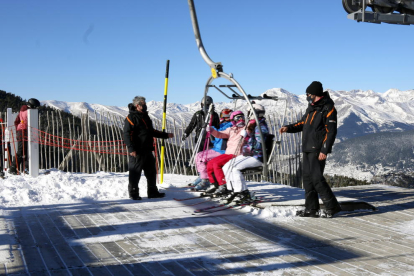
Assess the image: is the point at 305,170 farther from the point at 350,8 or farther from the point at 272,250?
the point at 350,8

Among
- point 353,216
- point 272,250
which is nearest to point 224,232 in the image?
point 272,250

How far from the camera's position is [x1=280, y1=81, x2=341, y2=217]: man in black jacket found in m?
5.39

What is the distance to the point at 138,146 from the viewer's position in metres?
6.93

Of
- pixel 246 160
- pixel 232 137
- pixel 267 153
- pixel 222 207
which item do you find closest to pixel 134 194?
pixel 222 207

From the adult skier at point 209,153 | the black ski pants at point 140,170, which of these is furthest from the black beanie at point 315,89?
the black ski pants at point 140,170

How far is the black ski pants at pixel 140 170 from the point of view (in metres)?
6.83

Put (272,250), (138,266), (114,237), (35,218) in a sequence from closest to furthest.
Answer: (138,266), (272,250), (114,237), (35,218)

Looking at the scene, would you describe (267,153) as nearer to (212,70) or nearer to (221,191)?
(221,191)

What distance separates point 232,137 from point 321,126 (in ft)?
5.48

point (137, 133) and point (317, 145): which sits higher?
point (137, 133)

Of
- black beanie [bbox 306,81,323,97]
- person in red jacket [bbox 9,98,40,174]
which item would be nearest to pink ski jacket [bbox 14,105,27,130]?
person in red jacket [bbox 9,98,40,174]

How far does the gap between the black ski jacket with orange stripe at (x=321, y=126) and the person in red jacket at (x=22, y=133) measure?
6.89 metres

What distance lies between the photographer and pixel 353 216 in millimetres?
5707

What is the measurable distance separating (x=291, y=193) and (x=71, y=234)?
413 centimetres
